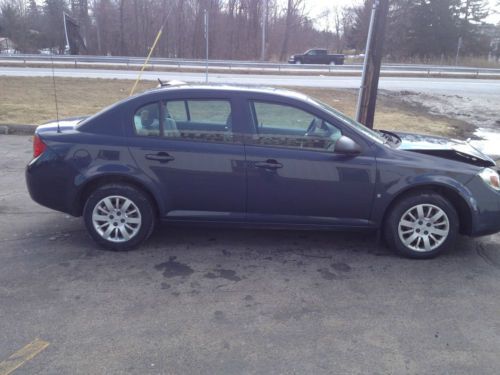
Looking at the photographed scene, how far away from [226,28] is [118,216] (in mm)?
46115

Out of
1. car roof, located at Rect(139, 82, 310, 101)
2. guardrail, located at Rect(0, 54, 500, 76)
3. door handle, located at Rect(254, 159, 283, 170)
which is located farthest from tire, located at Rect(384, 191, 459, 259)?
guardrail, located at Rect(0, 54, 500, 76)

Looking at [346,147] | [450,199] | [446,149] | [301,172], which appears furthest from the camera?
[446,149]

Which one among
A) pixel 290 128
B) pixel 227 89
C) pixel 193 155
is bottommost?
pixel 193 155

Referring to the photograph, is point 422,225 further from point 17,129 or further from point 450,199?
point 17,129

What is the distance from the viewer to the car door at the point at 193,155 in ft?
13.8

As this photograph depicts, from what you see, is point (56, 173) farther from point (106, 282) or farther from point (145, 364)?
point (145, 364)

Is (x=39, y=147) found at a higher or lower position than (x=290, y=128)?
lower

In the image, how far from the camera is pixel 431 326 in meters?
3.20

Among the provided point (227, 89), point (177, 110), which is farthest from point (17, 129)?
point (227, 89)

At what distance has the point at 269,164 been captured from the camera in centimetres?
418

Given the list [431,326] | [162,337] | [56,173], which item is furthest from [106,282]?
[431,326]

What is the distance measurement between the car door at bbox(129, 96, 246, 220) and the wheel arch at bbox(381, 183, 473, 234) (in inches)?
58.0

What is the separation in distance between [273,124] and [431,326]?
2.28 meters

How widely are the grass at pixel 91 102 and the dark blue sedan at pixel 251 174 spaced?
7.06m
